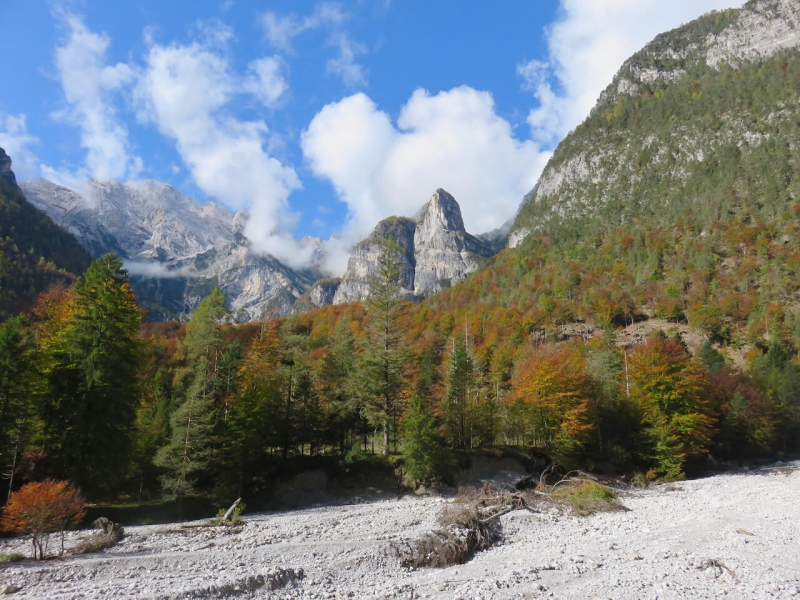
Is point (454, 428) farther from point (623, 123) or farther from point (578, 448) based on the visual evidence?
point (623, 123)

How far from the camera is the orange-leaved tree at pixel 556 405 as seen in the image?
3269 cm

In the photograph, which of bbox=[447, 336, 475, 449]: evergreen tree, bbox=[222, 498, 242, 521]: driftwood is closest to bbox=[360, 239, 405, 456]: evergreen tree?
bbox=[447, 336, 475, 449]: evergreen tree

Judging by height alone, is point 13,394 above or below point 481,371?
below

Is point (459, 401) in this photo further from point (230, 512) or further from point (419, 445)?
point (230, 512)

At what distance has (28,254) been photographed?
3807 inches

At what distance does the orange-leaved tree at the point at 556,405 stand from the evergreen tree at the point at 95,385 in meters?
26.6

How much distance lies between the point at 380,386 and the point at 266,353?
1204 cm

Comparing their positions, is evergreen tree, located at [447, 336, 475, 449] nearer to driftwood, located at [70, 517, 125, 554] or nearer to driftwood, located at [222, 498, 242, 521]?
driftwood, located at [222, 498, 242, 521]

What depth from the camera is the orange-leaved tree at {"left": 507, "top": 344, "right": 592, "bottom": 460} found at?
32.7m

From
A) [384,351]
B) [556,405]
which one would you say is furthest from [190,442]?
[556,405]

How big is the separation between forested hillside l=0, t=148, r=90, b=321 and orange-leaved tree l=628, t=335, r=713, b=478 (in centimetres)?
8510

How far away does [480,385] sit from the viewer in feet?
132

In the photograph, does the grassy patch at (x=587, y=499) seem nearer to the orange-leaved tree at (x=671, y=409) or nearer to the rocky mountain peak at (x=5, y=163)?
the orange-leaved tree at (x=671, y=409)

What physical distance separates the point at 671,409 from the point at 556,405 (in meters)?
10.4
